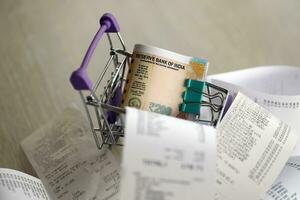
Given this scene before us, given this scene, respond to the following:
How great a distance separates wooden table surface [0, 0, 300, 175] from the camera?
970 millimetres

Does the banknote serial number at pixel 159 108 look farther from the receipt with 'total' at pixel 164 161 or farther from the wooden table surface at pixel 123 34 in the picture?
the wooden table surface at pixel 123 34

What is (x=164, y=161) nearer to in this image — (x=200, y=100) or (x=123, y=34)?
(x=200, y=100)

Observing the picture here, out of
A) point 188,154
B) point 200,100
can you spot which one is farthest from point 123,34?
point 188,154

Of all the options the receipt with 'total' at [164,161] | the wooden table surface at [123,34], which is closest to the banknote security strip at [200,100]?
the receipt with 'total' at [164,161]

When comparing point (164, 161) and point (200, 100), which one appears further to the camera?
point (200, 100)

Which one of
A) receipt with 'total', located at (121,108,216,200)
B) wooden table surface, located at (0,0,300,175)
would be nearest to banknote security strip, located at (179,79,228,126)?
receipt with 'total', located at (121,108,216,200)

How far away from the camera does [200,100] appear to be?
2.24ft

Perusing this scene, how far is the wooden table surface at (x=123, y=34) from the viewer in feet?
3.18

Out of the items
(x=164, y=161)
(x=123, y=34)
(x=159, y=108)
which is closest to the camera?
(x=164, y=161)

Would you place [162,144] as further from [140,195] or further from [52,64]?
[52,64]

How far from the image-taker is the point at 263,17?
1.09m

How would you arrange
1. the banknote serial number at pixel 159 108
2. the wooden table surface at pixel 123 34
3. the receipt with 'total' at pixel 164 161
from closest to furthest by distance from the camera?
the receipt with 'total' at pixel 164 161 < the banknote serial number at pixel 159 108 < the wooden table surface at pixel 123 34

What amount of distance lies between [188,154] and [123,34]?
571 millimetres

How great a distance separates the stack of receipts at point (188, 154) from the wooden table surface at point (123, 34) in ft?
0.42
